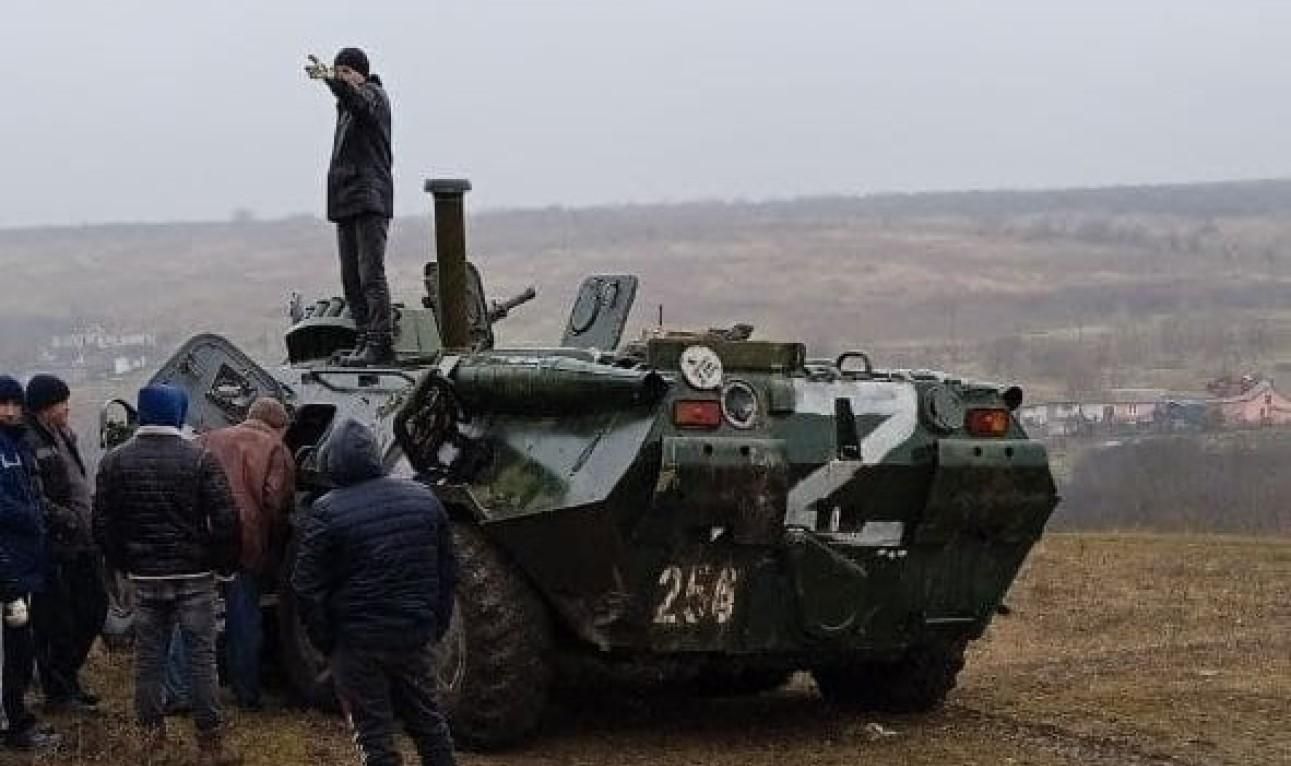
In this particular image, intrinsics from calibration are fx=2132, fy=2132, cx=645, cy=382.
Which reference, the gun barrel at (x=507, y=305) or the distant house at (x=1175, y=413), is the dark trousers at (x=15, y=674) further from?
the distant house at (x=1175, y=413)

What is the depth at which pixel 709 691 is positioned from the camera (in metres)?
11.5

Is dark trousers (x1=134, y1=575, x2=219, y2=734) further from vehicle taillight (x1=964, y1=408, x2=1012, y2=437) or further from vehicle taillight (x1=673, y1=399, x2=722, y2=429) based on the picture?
vehicle taillight (x1=964, y1=408, x2=1012, y2=437)

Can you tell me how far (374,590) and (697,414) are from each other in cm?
208

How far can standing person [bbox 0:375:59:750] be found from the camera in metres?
9.39

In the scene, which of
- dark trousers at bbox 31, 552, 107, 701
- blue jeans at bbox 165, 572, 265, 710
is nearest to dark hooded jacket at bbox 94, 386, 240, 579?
dark trousers at bbox 31, 552, 107, 701

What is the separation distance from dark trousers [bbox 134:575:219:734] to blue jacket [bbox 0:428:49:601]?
53 cm

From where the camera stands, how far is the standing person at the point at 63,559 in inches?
413

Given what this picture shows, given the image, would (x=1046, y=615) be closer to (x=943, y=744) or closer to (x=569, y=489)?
(x=943, y=744)

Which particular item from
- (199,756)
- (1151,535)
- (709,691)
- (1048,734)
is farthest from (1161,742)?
(1151,535)

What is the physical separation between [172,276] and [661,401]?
75.6 meters

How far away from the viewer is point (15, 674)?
32.0 feet

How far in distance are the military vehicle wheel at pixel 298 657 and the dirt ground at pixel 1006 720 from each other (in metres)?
0.14

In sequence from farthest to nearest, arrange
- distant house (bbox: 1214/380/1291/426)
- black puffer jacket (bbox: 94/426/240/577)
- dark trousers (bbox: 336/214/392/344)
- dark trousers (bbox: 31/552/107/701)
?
distant house (bbox: 1214/380/1291/426), dark trousers (bbox: 336/214/392/344), dark trousers (bbox: 31/552/107/701), black puffer jacket (bbox: 94/426/240/577)

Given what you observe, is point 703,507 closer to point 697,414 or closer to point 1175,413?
point 697,414
